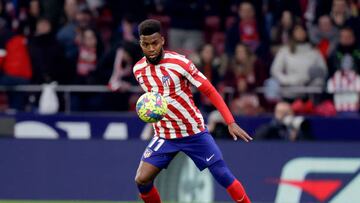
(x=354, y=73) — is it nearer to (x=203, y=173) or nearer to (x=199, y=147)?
(x=203, y=173)

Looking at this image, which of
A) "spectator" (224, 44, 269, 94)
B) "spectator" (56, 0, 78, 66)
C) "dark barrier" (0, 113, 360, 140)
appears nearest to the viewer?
"dark barrier" (0, 113, 360, 140)

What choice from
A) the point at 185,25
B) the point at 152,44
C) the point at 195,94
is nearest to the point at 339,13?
the point at 185,25

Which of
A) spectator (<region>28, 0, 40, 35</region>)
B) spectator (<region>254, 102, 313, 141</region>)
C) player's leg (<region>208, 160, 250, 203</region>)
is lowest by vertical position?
spectator (<region>254, 102, 313, 141</region>)

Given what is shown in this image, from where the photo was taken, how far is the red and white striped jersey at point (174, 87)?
33.6 feet

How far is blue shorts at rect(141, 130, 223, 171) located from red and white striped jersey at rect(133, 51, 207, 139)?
0.20ft

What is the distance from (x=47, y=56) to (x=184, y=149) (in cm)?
657

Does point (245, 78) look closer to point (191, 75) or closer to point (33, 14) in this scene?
point (33, 14)

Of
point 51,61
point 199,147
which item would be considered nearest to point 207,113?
point 51,61

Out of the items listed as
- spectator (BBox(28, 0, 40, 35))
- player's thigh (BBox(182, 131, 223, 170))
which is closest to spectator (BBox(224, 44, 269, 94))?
spectator (BBox(28, 0, 40, 35))

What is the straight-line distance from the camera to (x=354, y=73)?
1614 cm

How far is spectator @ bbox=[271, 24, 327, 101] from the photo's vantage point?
1614 centimetres

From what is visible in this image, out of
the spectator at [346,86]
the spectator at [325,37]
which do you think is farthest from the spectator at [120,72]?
the spectator at [346,86]

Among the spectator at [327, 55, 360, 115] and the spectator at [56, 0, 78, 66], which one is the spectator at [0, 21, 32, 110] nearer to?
the spectator at [56, 0, 78, 66]

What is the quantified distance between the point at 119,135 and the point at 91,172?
1750 millimetres
